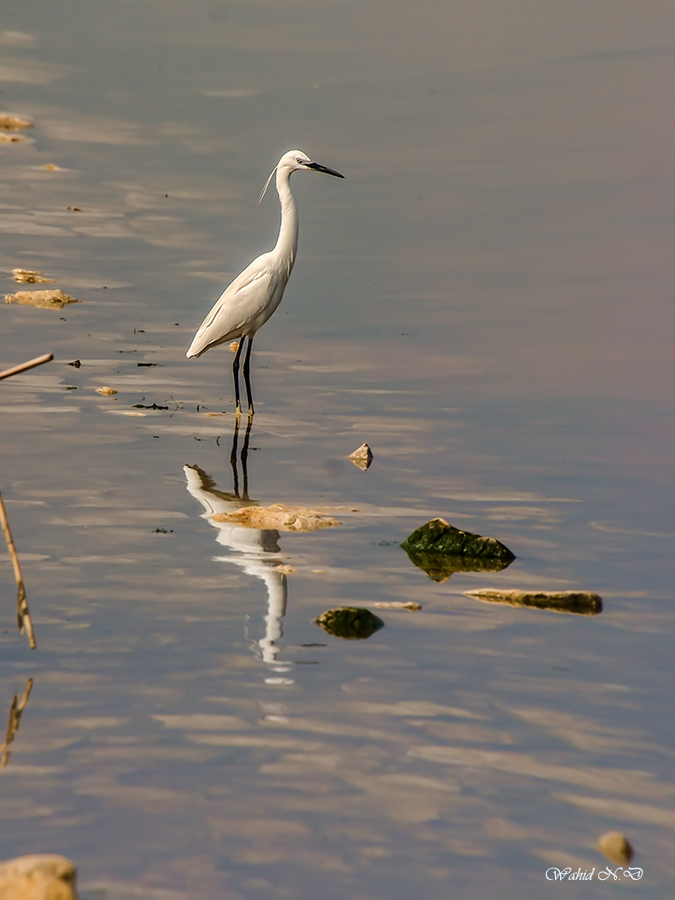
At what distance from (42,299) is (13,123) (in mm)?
13582

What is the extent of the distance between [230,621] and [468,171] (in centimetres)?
1999

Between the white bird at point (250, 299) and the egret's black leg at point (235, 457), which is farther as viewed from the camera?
the white bird at point (250, 299)

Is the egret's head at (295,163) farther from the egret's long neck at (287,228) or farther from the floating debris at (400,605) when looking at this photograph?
the floating debris at (400,605)

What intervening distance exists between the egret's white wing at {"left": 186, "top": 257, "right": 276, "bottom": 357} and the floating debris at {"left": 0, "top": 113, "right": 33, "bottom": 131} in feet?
54.9

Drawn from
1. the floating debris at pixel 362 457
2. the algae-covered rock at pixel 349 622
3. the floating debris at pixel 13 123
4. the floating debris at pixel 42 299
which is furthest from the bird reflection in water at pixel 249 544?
the floating debris at pixel 13 123

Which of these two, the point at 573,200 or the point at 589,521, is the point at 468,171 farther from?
the point at 589,521

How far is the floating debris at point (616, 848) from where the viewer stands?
464 centimetres

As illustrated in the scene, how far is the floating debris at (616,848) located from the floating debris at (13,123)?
83.3ft

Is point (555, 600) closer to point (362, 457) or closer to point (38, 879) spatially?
point (362, 457)

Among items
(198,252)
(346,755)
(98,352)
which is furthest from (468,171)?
(346,755)

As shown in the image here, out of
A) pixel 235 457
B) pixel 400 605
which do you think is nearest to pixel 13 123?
pixel 235 457

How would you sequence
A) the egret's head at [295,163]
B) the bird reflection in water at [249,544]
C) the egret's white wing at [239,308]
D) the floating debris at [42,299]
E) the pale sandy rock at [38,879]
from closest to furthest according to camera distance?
the pale sandy rock at [38,879] → the bird reflection in water at [249,544] → the egret's white wing at [239,308] → the egret's head at [295,163] → the floating debris at [42,299]

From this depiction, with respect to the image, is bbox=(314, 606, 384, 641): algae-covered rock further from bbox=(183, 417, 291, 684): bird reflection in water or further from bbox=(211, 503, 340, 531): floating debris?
bbox=(211, 503, 340, 531): floating debris

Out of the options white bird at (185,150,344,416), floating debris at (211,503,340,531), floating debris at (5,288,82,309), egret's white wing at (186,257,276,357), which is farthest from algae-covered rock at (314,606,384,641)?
floating debris at (5,288,82,309)
